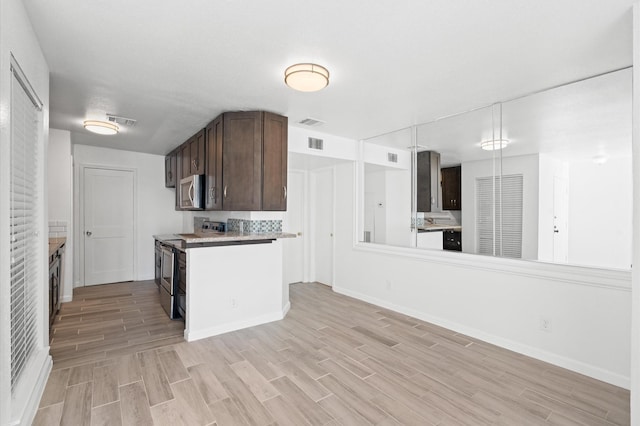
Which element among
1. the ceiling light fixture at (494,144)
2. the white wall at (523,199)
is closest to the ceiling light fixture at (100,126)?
the white wall at (523,199)

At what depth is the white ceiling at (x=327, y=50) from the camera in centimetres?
180

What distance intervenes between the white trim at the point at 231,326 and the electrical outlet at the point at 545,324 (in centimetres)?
273

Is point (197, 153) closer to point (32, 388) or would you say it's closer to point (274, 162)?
point (274, 162)

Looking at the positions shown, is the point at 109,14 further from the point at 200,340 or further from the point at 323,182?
the point at 323,182

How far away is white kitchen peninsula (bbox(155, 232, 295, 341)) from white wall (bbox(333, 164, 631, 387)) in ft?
5.28

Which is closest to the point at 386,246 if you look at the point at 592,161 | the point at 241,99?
the point at 592,161

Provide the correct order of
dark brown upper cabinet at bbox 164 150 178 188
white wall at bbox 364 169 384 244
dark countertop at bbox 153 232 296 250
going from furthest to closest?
dark brown upper cabinet at bbox 164 150 178 188 < white wall at bbox 364 169 384 244 < dark countertop at bbox 153 232 296 250

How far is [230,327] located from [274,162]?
197 cm

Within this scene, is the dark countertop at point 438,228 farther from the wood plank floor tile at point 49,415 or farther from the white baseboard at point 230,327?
the wood plank floor tile at point 49,415

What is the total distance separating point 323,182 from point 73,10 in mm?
4213

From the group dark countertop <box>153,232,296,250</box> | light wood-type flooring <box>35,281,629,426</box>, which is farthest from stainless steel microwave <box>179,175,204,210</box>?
light wood-type flooring <box>35,281,629,426</box>

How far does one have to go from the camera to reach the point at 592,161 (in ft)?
9.25

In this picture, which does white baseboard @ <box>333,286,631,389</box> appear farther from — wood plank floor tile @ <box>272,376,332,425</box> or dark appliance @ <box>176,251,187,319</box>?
dark appliance @ <box>176,251,187,319</box>

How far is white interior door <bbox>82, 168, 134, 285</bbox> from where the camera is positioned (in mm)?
5602
